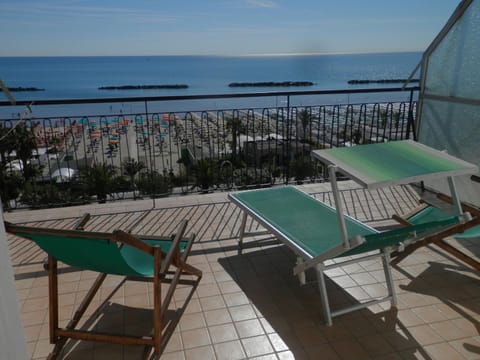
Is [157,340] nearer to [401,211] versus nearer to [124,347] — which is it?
[124,347]

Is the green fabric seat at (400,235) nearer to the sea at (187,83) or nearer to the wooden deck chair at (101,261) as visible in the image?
the wooden deck chair at (101,261)

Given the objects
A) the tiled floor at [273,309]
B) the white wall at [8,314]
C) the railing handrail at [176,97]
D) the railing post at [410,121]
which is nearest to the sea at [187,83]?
the railing handrail at [176,97]

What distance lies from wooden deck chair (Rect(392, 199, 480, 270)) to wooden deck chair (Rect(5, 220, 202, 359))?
171 cm

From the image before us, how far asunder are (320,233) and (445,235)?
0.82m

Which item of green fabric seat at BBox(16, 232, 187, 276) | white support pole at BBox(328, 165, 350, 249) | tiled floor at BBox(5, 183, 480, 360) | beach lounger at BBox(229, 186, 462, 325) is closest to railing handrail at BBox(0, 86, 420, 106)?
beach lounger at BBox(229, 186, 462, 325)

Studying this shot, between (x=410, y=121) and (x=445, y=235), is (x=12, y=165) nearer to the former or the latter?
(x=410, y=121)

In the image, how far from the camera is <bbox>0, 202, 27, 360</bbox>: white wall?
1.02 metres

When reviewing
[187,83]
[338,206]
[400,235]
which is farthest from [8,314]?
[187,83]

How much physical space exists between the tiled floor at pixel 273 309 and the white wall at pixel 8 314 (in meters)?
1.04

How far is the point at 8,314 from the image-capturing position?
1061mm

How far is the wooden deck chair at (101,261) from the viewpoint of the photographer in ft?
5.75

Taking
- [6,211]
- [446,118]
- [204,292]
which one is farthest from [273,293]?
[6,211]

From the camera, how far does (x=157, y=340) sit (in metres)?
2.00

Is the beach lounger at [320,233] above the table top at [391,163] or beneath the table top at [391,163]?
beneath
